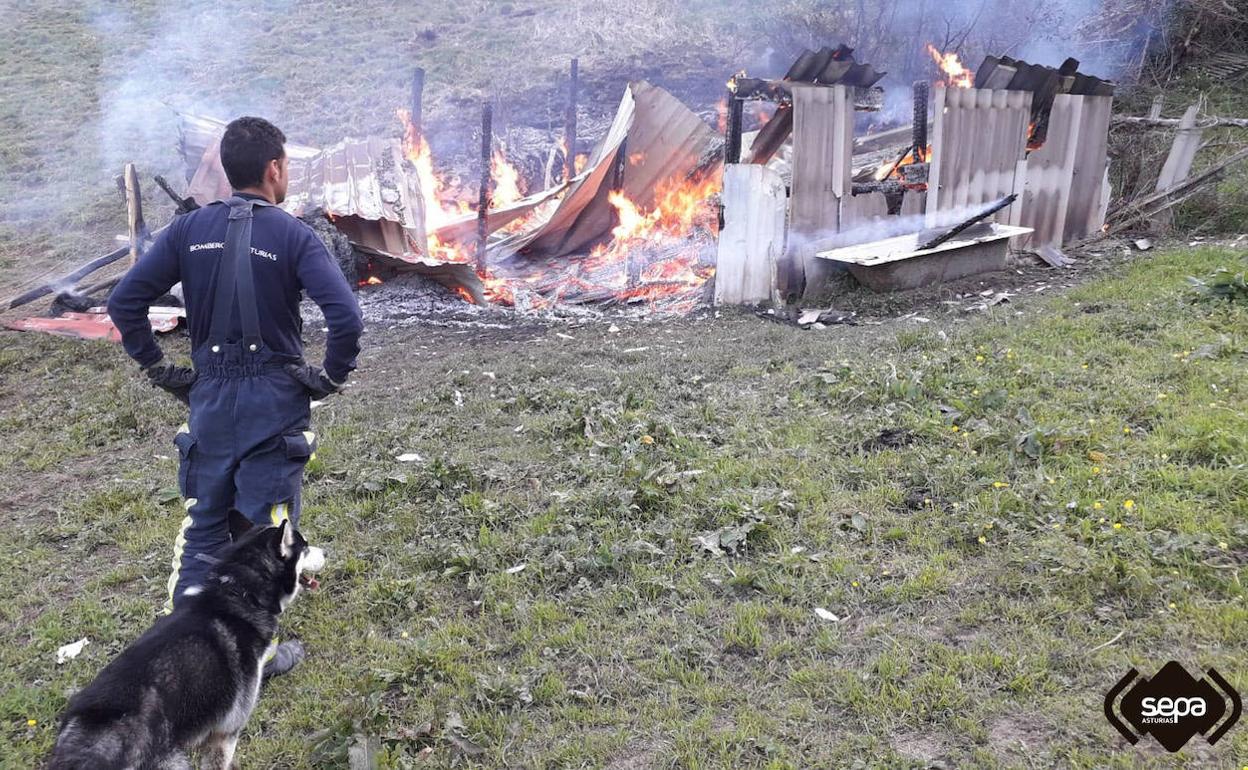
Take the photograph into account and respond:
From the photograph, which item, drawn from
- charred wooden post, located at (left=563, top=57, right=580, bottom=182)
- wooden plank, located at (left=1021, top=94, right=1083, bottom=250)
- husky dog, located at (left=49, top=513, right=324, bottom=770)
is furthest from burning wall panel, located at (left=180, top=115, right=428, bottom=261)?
wooden plank, located at (left=1021, top=94, right=1083, bottom=250)

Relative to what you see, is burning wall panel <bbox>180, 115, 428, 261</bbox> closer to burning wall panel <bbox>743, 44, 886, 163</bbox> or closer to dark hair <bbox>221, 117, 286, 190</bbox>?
burning wall panel <bbox>743, 44, 886, 163</bbox>

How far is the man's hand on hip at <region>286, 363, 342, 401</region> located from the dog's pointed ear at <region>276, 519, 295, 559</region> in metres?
0.52

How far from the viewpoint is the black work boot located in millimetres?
3398

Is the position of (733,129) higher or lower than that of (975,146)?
higher

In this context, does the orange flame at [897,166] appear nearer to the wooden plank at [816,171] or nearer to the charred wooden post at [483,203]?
the wooden plank at [816,171]

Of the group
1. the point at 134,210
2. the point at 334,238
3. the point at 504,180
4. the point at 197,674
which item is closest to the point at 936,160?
the point at 334,238

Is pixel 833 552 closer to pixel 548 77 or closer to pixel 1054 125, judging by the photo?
pixel 1054 125

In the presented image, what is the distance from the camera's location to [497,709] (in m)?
3.12

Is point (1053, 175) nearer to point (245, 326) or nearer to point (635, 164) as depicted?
point (635, 164)

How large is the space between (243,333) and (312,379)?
303 mm

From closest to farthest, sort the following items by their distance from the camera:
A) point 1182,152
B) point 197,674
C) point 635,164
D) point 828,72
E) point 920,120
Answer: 1. point 197,674
2. point 828,72
3. point 920,120
4. point 1182,152
5. point 635,164

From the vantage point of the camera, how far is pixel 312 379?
3.12 meters

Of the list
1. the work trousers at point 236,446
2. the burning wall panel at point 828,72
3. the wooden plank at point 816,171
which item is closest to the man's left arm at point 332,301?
the work trousers at point 236,446

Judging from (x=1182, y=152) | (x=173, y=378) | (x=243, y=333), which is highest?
(x=1182, y=152)
